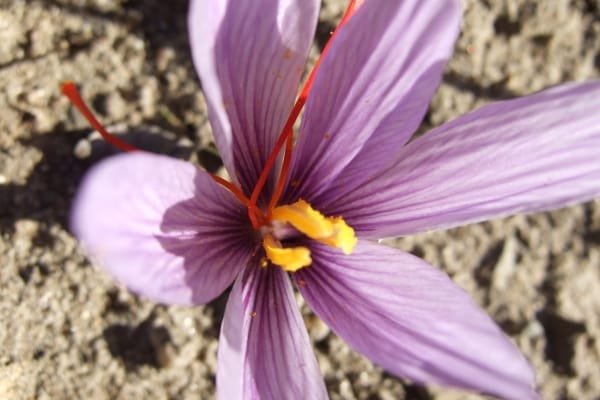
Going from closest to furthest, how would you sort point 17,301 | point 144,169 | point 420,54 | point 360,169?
point 144,169 < point 420,54 < point 360,169 < point 17,301

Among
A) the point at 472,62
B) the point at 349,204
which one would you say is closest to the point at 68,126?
the point at 349,204

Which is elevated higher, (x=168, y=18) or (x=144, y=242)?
(x=168, y=18)

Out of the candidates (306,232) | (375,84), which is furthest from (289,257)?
(375,84)

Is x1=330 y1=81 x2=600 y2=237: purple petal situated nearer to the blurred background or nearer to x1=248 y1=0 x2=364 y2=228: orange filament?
x1=248 y1=0 x2=364 y2=228: orange filament

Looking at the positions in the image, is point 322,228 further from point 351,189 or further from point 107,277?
point 107,277

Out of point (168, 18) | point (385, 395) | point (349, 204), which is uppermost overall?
point (168, 18)

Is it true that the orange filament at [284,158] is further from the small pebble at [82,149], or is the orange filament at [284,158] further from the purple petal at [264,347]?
the small pebble at [82,149]

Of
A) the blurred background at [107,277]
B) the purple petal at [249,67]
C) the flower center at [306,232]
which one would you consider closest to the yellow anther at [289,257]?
the flower center at [306,232]

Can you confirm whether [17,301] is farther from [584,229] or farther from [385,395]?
[584,229]
